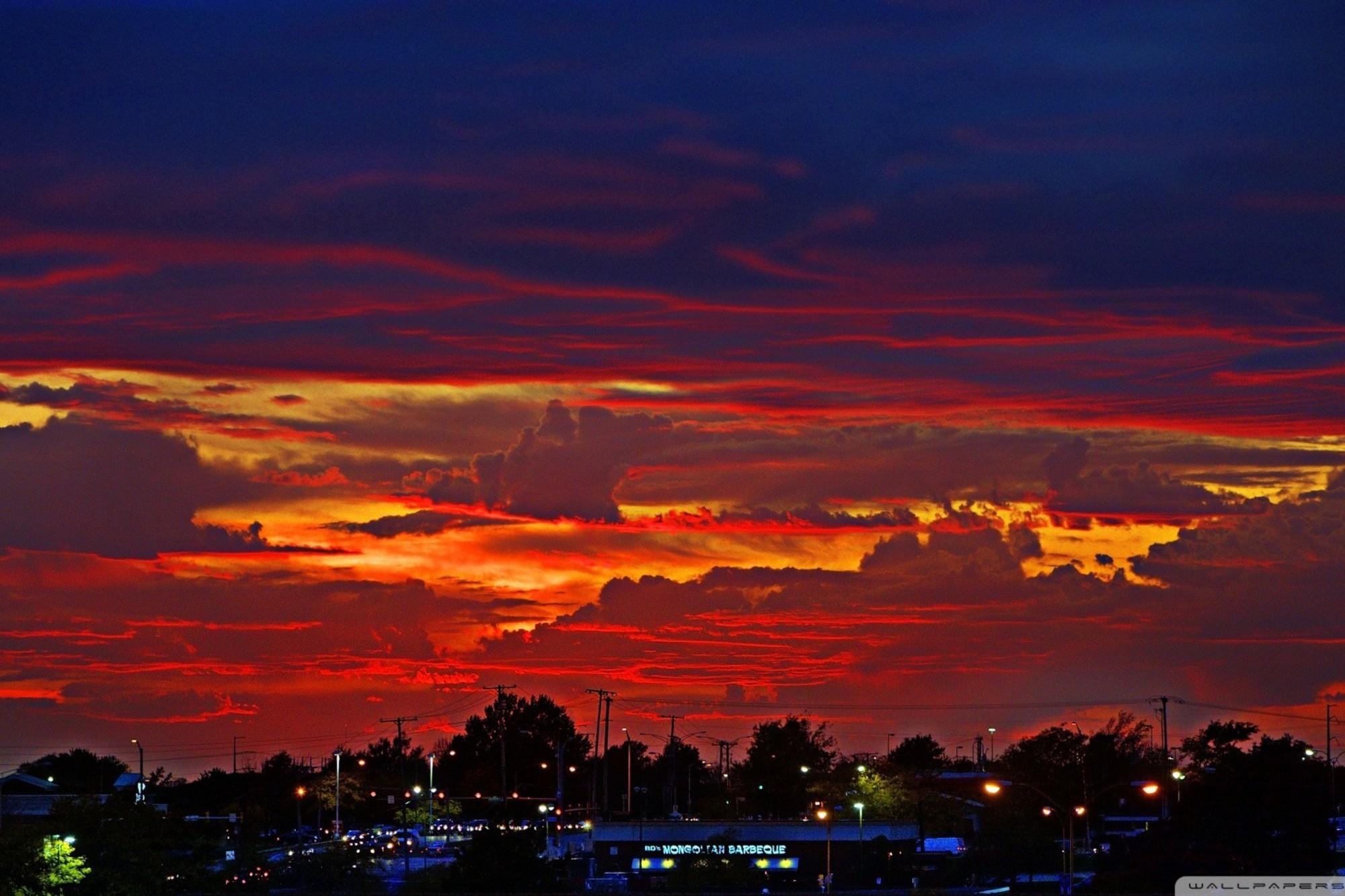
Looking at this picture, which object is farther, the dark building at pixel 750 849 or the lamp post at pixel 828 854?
the dark building at pixel 750 849

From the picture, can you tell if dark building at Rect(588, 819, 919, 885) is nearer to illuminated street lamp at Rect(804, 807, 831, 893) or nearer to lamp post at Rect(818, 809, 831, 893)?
illuminated street lamp at Rect(804, 807, 831, 893)

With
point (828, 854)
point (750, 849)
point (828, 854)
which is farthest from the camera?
point (750, 849)

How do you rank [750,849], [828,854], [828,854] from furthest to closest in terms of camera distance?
[750,849], [828,854], [828,854]

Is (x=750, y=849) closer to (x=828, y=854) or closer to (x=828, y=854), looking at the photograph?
(x=828, y=854)

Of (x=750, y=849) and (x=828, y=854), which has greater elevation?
(x=828, y=854)

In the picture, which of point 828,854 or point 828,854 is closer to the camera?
point 828,854

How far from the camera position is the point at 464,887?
107938 mm

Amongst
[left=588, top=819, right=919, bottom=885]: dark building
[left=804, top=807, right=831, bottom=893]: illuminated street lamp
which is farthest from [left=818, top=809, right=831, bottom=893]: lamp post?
[left=588, top=819, right=919, bottom=885]: dark building

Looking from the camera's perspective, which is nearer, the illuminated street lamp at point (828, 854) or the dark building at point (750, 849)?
the illuminated street lamp at point (828, 854)

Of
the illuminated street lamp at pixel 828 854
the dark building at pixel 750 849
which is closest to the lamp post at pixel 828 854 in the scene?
the illuminated street lamp at pixel 828 854

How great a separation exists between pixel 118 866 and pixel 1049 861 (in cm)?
10306

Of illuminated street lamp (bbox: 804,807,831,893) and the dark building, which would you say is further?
the dark building

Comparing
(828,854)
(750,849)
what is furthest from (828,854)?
(750,849)

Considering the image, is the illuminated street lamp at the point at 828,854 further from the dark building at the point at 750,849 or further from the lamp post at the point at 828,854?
the dark building at the point at 750,849
